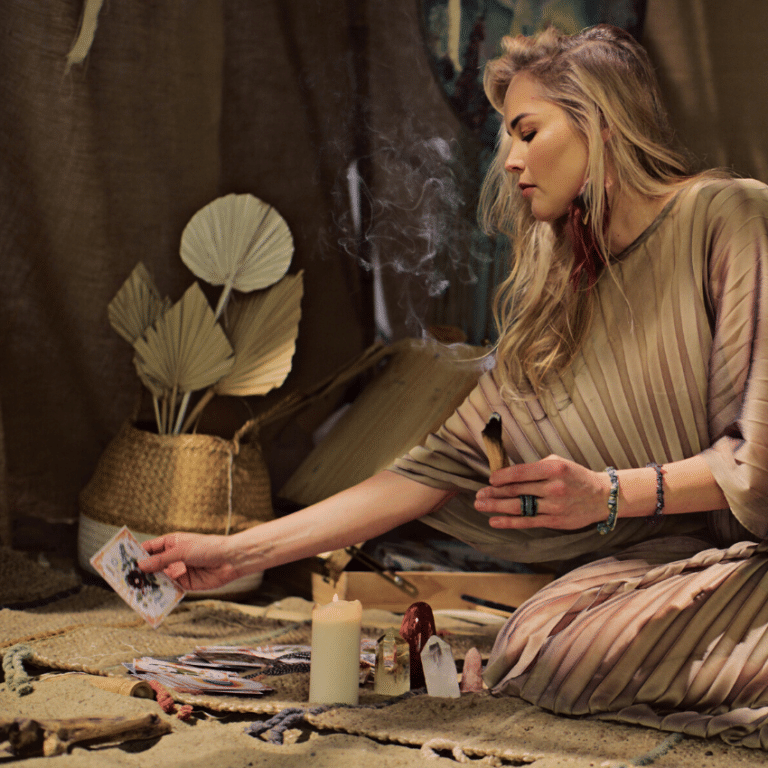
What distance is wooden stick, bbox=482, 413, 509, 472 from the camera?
4.36 ft

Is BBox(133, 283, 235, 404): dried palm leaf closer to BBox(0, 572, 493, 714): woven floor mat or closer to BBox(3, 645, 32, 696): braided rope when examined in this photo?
BBox(0, 572, 493, 714): woven floor mat

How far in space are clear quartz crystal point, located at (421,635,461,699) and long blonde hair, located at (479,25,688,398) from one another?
50 cm

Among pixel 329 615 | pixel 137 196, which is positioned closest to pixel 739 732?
pixel 329 615

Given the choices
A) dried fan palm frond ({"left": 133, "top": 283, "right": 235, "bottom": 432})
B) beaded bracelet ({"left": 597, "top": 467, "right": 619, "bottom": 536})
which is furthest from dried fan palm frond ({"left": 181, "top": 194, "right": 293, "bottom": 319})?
beaded bracelet ({"left": 597, "top": 467, "right": 619, "bottom": 536})

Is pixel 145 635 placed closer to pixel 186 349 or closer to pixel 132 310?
pixel 186 349

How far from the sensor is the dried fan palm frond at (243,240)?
2.41 m

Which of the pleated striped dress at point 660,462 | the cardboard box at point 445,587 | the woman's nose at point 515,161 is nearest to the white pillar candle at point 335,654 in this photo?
the pleated striped dress at point 660,462

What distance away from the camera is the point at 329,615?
1.41 metres

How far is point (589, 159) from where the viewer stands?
157cm

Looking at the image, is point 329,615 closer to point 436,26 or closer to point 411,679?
point 411,679

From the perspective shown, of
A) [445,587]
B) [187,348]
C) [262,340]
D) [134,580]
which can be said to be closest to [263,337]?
[262,340]

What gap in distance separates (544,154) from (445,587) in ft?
3.67

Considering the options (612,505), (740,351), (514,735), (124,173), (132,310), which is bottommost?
(514,735)

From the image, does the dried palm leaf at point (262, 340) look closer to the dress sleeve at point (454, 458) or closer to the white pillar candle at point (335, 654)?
the dress sleeve at point (454, 458)
